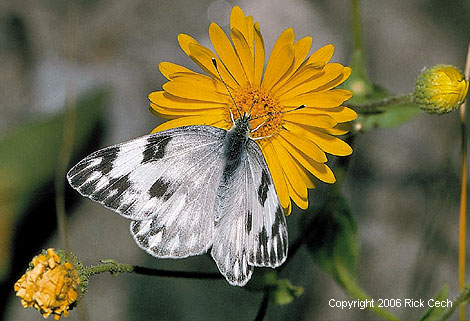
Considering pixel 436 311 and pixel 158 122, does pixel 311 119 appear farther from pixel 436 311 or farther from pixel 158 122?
pixel 158 122

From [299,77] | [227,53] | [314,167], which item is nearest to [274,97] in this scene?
[299,77]

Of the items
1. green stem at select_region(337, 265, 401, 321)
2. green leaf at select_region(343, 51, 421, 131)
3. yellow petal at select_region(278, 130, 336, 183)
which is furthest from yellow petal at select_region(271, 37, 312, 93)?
green stem at select_region(337, 265, 401, 321)

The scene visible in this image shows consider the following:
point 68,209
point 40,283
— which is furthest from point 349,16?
point 40,283

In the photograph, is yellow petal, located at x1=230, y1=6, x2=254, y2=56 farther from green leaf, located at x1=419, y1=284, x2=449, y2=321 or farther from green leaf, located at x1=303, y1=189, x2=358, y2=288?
green leaf, located at x1=419, y1=284, x2=449, y2=321

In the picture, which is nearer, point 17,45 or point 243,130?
point 243,130

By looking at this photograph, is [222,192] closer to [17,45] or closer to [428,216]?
[428,216]
